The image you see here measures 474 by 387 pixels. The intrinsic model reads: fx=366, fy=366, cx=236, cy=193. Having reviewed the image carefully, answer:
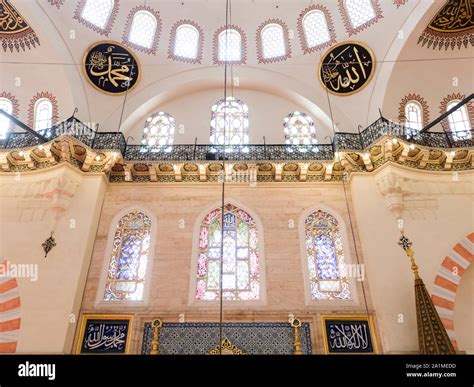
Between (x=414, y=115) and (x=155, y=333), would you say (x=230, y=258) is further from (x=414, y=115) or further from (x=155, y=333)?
(x=414, y=115)

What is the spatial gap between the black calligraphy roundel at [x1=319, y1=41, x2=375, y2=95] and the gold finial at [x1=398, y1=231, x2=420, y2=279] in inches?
160

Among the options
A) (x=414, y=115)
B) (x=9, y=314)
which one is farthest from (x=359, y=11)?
(x=9, y=314)

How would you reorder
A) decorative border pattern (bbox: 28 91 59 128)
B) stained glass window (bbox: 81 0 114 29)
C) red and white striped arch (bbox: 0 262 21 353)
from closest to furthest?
1. red and white striped arch (bbox: 0 262 21 353)
2. decorative border pattern (bbox: 28 91 59 128)
3. stained glass window (bbox: 81 0 114 29)

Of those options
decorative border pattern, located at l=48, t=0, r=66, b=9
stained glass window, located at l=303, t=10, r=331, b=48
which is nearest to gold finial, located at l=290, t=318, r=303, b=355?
stained glass window, located at l=303, t=10, r=331, b=48

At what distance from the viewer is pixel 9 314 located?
6.30 m

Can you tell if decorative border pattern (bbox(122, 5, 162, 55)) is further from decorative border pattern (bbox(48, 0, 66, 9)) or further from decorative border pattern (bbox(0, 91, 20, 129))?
decorative border pattern (bbox(0, 91, 20, 129))

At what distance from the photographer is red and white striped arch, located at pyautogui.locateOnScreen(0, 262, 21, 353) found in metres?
6.05

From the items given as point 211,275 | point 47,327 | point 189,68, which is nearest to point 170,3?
point 189,68

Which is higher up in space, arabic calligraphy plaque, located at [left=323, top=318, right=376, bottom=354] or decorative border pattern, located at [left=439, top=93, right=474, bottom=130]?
decorative border pattern, located at [left=439, top=93, right=474, bottom=130]

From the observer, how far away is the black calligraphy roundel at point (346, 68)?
908 cm

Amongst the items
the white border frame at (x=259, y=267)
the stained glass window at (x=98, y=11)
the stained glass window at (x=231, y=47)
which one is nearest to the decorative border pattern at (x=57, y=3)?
the stained glass window at (x=98, y=11)
